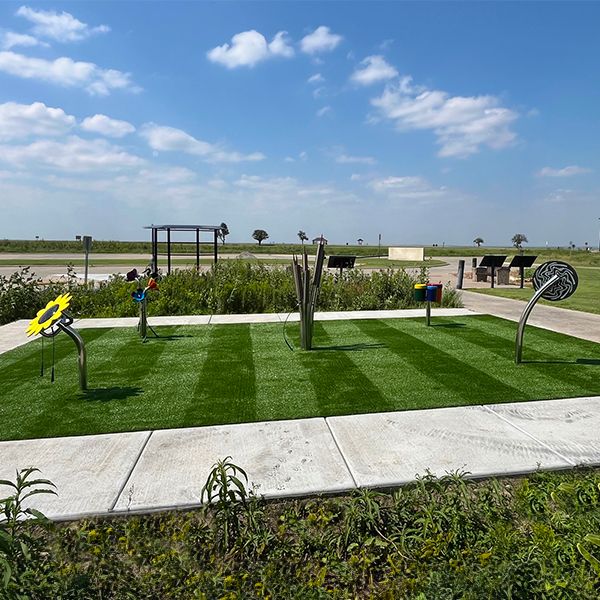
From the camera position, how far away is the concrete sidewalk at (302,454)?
3129 mm

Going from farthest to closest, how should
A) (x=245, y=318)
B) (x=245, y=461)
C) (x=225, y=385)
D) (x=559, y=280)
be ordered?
1. (x=245, y=318)
2. (x=559, y=280)
3. (x=225, y=385)
4. (x=245, y=461)

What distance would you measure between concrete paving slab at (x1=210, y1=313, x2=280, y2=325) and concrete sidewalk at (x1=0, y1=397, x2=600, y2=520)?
5318mm

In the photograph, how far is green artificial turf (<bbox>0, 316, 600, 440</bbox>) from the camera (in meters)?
4.56

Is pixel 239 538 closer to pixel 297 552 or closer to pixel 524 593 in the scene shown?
pixel 297 552

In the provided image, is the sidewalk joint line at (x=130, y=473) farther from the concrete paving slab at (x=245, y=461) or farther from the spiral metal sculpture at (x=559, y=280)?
the spiral metal sculpture at (x=559, y=280)

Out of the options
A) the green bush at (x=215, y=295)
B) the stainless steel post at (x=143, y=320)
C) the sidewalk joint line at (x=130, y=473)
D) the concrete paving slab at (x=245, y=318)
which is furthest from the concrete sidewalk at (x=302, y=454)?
the green bush at (x=215, y=295)

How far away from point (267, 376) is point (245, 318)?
428 cm

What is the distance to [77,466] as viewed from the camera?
11.4ft

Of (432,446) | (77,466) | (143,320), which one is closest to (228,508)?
(77,466)

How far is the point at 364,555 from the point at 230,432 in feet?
6.13

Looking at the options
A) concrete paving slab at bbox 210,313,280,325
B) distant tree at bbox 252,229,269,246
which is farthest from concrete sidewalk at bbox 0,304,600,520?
distant tree at bbox 252,229,269,246

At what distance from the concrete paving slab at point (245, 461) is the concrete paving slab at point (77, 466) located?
13 centimetres

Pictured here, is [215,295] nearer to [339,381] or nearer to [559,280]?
[339,381]

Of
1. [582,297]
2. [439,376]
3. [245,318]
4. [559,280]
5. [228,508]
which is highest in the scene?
[559,280]
